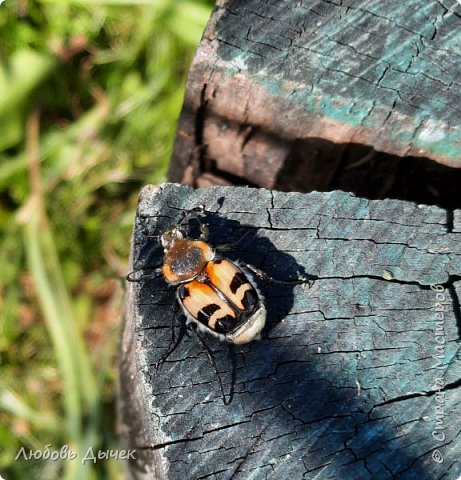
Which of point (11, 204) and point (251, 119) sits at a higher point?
point (251, 119)

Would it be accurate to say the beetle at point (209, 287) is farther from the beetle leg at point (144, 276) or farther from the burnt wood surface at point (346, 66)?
the burnt wood surface at point (346, 66)

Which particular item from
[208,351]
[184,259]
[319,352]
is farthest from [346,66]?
[208,351]

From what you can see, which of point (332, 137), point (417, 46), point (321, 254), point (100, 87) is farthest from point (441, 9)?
point (100, 87)

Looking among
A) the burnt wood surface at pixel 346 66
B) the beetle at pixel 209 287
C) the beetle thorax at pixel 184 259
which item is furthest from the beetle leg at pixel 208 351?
the burnt wood surface at pixel 346 66

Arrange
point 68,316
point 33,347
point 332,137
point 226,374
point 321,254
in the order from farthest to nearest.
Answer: point 33,347 < point 68,316 < point 332,137 < point 321,254 < point 226,374

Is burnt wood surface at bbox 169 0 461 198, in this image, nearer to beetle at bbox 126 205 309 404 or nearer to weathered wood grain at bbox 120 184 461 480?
weathered wood grain at bbox 120 184 461 480

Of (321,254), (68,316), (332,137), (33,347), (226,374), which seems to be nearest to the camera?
(226,374)

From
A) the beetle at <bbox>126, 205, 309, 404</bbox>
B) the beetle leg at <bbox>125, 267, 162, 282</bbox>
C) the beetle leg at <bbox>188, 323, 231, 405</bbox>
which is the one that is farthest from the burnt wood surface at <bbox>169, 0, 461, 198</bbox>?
the beetle leg at <bbox>188, 323, 231, 405</bbox>

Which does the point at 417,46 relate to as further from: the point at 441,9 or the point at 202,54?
the point at 202,54

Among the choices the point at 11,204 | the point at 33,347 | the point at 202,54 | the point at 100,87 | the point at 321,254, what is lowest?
the point at 33,347
